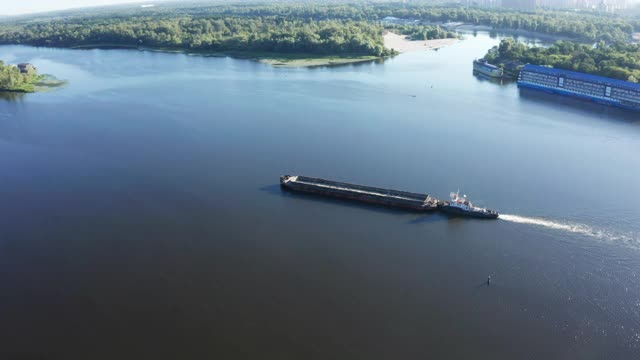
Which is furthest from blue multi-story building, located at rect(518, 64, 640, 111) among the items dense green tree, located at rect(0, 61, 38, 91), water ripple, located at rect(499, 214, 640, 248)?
dense green tree, located at rect(0, 61, 38, 91)

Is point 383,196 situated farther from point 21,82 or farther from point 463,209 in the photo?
point 21,82

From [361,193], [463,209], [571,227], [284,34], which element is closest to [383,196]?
[361,193]

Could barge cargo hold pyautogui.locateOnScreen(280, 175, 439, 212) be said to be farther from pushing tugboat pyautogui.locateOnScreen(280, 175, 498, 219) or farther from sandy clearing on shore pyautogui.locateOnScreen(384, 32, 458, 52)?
sandy clearing on shore pyautogui.locateOnScreen(384, 32, 458, 52)

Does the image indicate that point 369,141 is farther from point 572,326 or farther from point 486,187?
point 572,326

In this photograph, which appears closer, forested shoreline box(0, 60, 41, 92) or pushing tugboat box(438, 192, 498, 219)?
pushing tugboat box(438, 192, 498, 219)

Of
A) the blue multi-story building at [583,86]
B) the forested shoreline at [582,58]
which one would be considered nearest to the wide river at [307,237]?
the blue multi-story building at [583,86]

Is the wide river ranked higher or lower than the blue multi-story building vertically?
lower
